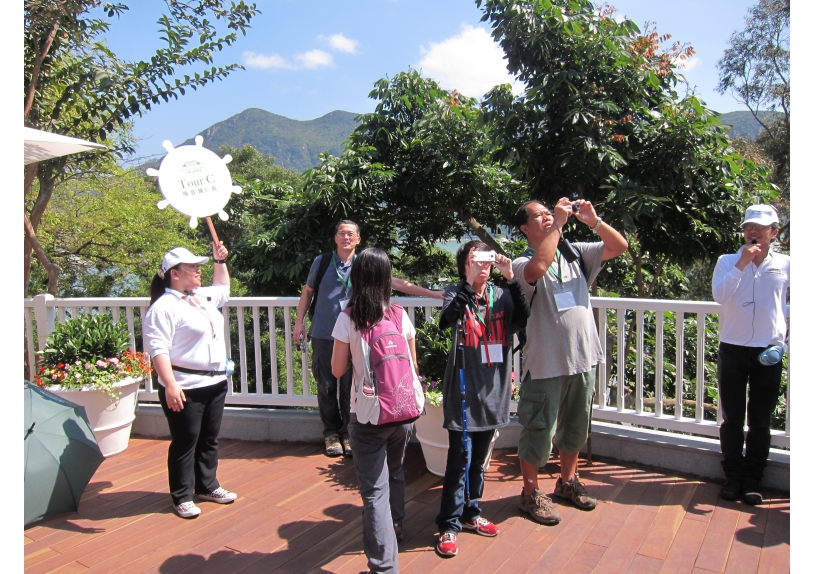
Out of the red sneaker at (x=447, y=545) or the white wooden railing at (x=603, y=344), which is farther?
the white wooden railing at (x=603, y=344)

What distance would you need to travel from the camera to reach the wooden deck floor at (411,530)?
108 inches

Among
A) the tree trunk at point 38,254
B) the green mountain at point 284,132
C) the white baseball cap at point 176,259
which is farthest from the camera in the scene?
the green mountain at point 284,132

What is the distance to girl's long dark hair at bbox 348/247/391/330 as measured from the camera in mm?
2518

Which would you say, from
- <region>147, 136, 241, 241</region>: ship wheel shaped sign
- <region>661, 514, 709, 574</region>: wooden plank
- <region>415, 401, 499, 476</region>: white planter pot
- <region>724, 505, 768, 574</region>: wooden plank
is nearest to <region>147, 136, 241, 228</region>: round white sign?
<region>147, 136, 241, 241</region>: ship wheel shaped sign

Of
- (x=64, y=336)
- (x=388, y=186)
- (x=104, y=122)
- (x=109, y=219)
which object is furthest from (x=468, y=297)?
(x=109, y=219)

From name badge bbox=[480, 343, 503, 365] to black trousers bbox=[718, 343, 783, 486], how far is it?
56.9 inches

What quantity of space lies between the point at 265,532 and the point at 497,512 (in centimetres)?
129

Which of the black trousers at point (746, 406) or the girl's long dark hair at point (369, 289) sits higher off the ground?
the girl's long dark hair at point (369, 289)

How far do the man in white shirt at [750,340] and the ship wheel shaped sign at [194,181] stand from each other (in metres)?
2.93

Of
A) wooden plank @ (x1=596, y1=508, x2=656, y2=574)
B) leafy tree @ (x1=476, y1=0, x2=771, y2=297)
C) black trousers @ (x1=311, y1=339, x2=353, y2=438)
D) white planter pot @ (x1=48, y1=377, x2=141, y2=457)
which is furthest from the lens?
leafy tree @ (x1=476, y1=0, x2=771, y2=297)

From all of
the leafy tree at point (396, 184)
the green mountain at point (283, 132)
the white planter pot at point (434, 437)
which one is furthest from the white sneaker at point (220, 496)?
the green mountain at point (283, 132)

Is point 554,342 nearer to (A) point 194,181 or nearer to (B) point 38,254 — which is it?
(A) point 194,181

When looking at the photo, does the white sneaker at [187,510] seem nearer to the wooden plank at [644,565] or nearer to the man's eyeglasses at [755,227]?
the wooden plank at [644,565]

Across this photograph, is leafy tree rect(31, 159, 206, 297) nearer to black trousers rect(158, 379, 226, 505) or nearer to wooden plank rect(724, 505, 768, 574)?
black trousers rect(158, 379, 226, 505)
